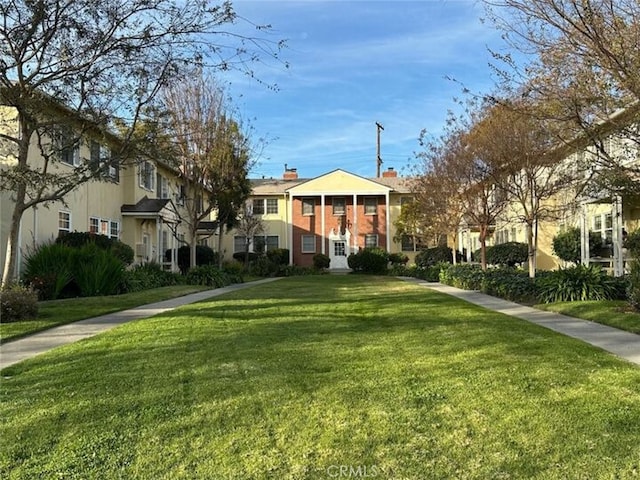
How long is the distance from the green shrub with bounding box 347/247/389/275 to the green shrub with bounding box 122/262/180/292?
15059mm

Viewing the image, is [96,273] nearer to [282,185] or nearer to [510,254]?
[510,254]

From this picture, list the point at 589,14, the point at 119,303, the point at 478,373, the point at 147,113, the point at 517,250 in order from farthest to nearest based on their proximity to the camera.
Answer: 1. the point at 517,250
2. the point at 119,303
3. the point at 147,113
4. the point at 589,14
5. the point at 478,373

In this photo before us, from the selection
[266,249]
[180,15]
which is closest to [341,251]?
[266,249]

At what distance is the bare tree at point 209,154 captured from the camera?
2084 cm

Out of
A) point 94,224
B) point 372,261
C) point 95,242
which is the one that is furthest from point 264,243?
point 95,242

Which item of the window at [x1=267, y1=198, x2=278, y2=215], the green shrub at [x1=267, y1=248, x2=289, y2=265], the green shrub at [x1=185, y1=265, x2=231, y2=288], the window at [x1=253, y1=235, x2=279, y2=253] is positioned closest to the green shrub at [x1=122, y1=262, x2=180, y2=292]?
the green shrub at [x1=185, y1=265, x2=231, y2=288]

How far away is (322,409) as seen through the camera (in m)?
4.64

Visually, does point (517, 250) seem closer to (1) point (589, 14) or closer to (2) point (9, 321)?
(1) point (589, 14)

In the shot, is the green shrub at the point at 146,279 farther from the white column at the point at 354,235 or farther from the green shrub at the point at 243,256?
the white column at the point at 354,235

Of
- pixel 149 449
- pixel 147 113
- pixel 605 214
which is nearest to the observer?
pixel 149 449

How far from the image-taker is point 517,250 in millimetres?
27438

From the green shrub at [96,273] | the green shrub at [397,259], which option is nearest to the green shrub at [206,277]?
the green shrub at [96,273]

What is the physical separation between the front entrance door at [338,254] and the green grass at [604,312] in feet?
89.0

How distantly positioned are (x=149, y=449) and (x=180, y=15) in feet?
26.8
